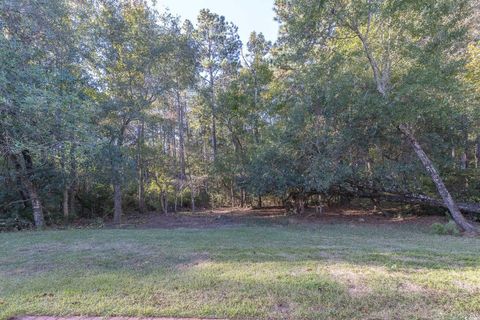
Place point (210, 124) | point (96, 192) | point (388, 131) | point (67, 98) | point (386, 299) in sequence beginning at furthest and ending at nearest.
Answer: point (210, 124) < point (96, 192) < point (388, 131) < point (67, 98) < point (386, 299)

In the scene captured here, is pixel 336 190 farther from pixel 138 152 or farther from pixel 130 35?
pixel 130 35

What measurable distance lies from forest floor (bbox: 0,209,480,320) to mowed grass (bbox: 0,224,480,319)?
0.04 ft

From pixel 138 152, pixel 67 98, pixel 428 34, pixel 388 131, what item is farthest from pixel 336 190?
pixel 67 98

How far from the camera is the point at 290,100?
11.3 m

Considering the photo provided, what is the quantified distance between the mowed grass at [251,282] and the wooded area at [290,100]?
189 cm

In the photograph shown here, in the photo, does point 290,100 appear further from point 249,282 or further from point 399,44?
point 249,282

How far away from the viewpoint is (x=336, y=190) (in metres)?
12.0

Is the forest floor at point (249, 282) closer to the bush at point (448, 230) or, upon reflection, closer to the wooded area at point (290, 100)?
the wooded area at point (290, 100)

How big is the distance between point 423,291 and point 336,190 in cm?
913

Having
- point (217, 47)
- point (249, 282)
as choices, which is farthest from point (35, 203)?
point (217, 47)

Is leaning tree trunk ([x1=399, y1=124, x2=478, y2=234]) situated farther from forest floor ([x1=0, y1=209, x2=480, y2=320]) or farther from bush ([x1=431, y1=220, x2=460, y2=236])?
forest floor ([x1=0, y1=209, x2=480, y2=320])

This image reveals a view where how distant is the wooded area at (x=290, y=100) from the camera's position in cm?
570

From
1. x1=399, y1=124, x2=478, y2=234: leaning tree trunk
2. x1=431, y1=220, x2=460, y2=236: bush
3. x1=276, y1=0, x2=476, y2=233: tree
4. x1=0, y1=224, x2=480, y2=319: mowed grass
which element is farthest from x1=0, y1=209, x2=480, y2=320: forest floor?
x1=276, y1=0, x2=476, y2=233: tree

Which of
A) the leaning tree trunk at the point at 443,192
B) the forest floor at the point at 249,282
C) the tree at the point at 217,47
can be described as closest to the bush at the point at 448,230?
the leaning tree trunk at the point at 443,192
